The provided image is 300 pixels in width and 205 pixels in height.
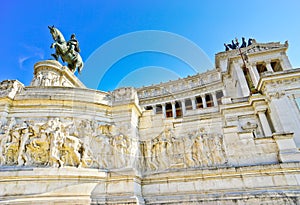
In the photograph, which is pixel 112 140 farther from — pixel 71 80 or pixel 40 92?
pixel 71 80

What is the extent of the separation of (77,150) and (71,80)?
12.1 meters

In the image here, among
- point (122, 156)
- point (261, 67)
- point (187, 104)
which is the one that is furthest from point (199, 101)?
point (122, 156)

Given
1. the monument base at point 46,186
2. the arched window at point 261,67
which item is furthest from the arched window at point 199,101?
the monument base at point 46,186

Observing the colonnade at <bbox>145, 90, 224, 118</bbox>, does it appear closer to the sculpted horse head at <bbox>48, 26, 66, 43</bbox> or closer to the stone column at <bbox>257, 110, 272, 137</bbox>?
the stone column at <bbox>257, 110, 272, 137</bbox>

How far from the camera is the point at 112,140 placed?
912cm

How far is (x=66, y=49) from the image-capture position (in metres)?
19.9

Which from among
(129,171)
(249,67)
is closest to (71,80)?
(129,171)

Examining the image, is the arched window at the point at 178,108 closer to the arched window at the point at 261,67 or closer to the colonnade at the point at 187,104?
the colonnade at the point at 187,104

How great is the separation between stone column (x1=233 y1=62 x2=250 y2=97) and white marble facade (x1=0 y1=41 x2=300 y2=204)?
2098cm

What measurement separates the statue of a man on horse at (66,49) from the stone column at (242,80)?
2390 cm

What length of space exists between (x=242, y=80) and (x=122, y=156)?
28105mm

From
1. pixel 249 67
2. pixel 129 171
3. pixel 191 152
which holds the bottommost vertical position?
pixel 129 171

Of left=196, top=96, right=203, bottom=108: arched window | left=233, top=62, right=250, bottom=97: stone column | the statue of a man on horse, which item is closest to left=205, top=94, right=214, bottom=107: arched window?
left=196, top=96, right=203, bottom=108: arched window

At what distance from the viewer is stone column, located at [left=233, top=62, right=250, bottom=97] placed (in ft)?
97.7
